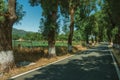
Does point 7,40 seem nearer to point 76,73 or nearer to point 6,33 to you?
point 6,33

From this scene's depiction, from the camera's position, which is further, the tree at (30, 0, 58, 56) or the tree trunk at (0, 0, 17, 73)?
the tree at (30, 0, 58, 56)

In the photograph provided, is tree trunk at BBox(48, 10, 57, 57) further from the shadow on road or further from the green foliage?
the green foliage

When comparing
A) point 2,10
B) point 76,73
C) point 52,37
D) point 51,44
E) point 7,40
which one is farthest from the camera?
point 52,37

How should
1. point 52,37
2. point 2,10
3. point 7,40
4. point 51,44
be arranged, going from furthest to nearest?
1. point 52,37
2. point 51,44
3. point 7,40
4. point 2,10

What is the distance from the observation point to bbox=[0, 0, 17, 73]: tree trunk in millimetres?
14831

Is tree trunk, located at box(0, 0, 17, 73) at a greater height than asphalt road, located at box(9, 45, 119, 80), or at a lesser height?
greater

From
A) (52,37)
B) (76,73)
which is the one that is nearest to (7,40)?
(76,73)

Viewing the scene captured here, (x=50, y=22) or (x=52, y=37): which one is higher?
(x=50, y=22)

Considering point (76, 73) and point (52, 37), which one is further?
point (52, 37)

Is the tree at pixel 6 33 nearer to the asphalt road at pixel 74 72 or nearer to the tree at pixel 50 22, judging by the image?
the asphalt road at pixel 74 72

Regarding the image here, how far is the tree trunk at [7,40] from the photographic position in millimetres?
14831

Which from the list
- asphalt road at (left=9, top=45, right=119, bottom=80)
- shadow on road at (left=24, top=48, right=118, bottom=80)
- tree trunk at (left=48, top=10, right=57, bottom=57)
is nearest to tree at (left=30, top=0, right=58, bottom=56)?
tree trunk at (left=48, top=10, right=57, bottom=57)

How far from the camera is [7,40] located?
606 inches

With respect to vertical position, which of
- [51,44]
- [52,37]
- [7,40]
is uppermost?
[52,37]
